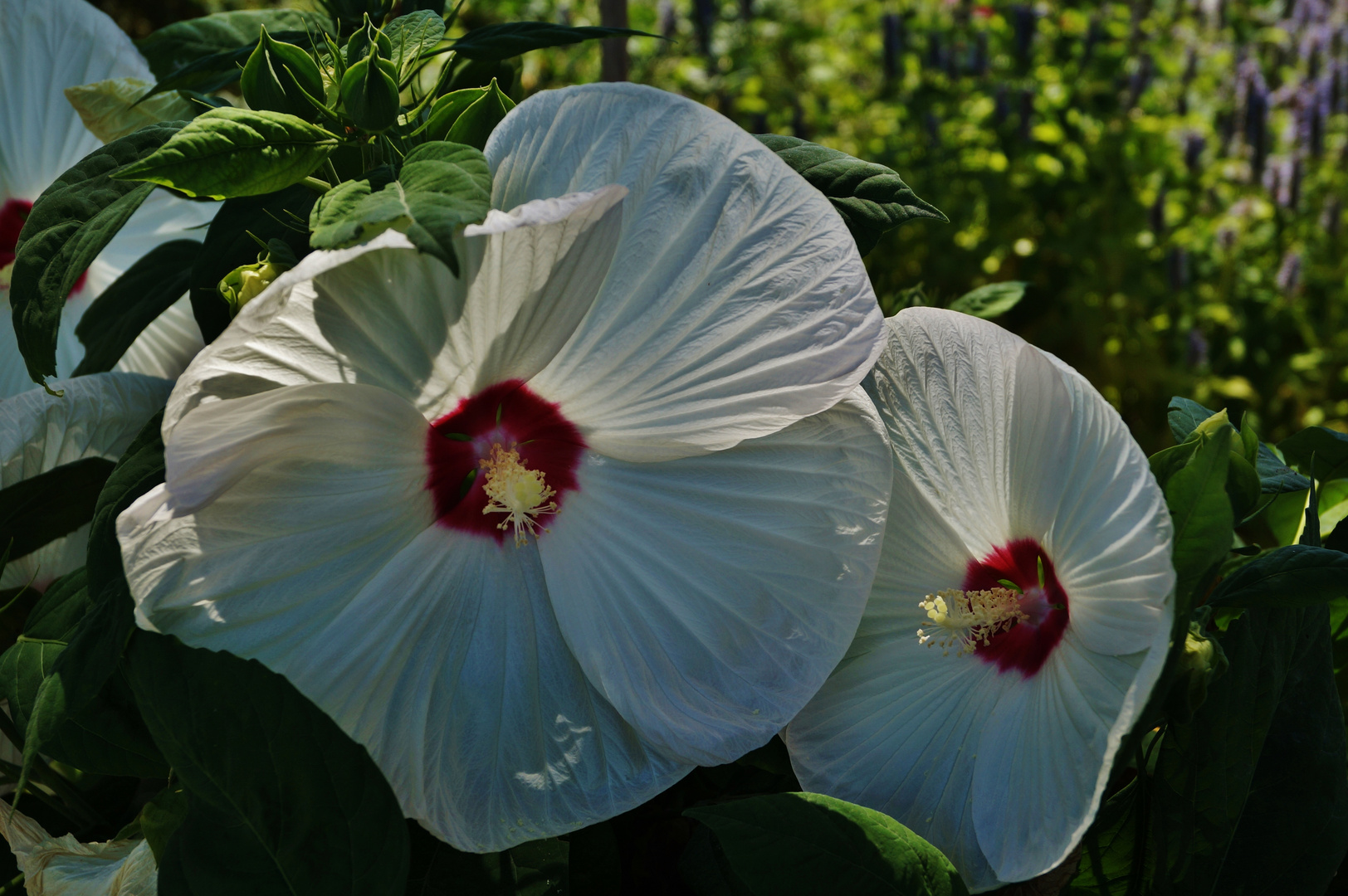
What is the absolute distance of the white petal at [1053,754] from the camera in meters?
0.50

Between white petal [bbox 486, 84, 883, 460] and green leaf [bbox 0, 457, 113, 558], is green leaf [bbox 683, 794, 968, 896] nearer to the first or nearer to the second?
white petal [bbox 486, 84, 883, 460]

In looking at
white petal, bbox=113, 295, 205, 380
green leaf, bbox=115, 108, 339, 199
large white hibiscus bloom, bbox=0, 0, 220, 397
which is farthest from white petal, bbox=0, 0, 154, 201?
green leaf, bbox=115, 108, 339, 199

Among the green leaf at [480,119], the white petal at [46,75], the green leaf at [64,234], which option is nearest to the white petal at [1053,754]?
the green leaf at [480,119]

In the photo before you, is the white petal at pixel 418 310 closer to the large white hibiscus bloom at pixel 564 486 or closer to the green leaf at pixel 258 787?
the large white hibiscus bloom at pixel 564 486

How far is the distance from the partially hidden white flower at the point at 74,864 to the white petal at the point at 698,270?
0.34 metres

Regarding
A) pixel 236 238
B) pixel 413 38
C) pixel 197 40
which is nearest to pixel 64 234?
pixel 236 238

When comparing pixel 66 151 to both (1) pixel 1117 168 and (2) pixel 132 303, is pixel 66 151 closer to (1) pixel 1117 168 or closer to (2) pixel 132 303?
(2) pixel 132 303

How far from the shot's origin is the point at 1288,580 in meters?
0.52

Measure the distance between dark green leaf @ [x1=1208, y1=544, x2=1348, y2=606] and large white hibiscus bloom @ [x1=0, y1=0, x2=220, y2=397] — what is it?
2.28 feet

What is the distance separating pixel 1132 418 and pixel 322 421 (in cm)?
220

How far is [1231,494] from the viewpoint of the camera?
0.54 meters

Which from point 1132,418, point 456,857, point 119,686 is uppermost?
point 119,686

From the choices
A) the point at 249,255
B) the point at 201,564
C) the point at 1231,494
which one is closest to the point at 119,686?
the point at 201,564

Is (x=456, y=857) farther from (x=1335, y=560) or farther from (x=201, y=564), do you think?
(x=1335, y=560)
